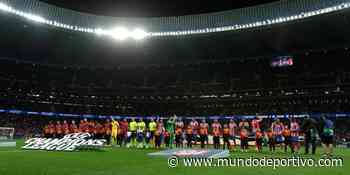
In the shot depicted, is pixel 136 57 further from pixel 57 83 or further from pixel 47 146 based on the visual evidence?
pixel 47 146

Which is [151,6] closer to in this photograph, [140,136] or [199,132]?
[140,136]

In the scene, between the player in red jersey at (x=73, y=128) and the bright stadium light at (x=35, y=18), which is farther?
the bright stadium light at (x=35, y=18)

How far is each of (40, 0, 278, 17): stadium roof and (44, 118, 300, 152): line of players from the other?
16.0m

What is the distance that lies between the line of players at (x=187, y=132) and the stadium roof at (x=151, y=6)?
630 inches

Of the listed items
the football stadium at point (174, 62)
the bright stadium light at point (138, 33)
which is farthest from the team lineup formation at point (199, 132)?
the bright stadium light at point (138, 33)

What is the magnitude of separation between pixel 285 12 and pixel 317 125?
22025mm

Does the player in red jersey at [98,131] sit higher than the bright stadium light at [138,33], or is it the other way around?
the bright stadium light at [138,33]

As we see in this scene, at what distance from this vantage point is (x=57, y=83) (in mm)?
49062

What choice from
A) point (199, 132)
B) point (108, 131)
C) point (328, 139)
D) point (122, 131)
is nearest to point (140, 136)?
point (122, 131)

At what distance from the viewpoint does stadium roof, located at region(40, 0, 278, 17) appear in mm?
36531

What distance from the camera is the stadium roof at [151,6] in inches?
1438

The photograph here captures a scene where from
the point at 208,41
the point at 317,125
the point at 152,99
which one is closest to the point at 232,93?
the point at 208,41

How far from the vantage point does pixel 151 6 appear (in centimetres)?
3750

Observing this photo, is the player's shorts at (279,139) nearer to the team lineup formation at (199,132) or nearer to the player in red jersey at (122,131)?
the team lineup formation at (199,132)
